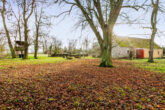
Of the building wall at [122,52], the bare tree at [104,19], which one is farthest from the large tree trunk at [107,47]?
the building wall at [122,52]

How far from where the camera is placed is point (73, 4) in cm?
1109

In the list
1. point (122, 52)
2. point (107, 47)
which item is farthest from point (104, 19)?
point (122, 52)

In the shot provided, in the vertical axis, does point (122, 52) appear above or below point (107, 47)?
below

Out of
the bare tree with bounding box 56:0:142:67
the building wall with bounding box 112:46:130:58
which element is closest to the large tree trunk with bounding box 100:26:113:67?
the bare tree with bounding box 56:0:142:67

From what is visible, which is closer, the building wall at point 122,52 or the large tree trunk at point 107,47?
the large tree trunk at point 107,47

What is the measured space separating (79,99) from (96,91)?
1067 millimetres

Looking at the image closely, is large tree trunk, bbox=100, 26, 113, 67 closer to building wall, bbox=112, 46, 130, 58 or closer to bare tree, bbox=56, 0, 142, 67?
bare tree, bbox=56, 0, 142, 67

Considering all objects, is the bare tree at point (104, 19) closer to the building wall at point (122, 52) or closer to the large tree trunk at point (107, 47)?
the large tree trunk at point (107, 47)

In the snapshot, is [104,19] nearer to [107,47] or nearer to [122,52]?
[107,47]

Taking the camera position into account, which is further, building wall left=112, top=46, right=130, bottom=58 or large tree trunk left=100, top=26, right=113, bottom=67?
building wall left=112, top=46, right=130, bottom=58

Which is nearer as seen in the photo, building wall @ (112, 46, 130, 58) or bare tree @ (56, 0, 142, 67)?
bare tree @ (56, 0, 142, 67)

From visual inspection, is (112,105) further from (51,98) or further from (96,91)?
(51,98)

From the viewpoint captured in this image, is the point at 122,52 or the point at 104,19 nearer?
the point at 104,19

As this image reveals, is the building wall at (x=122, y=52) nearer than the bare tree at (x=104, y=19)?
No
